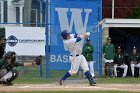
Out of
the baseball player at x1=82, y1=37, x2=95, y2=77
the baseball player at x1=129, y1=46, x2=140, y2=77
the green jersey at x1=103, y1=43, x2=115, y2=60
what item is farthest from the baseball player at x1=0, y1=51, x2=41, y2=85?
the baseball player at x1=129, y1=46, x2=140, y2=77

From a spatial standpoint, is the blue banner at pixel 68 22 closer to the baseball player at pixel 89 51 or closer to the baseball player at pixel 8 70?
the baseball player at pixel 89 51

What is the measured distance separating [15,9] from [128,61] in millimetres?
5538

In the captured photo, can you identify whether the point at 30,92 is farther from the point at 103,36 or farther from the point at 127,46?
the point at 127,46

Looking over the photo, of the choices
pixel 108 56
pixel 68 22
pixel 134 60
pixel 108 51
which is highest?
pixel 68 22

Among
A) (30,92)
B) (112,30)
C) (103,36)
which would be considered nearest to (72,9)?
(103,36)

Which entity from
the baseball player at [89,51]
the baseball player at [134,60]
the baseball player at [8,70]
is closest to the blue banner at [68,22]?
the baseball player at [89,51]

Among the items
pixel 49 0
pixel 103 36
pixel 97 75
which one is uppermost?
pixel 49 0

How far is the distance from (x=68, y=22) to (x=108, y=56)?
7.37 feet

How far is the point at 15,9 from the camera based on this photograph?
21.0m

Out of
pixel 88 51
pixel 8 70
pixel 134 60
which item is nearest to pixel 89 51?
pixel 88 51

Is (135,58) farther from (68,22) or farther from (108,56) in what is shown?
(68,22)

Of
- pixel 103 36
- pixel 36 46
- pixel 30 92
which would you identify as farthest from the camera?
pixel 103 36

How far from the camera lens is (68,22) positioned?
20.8 metres

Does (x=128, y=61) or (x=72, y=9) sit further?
(x=128, y=61)
